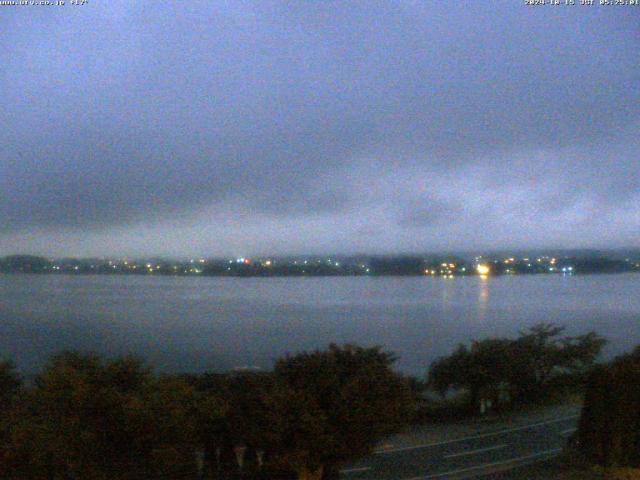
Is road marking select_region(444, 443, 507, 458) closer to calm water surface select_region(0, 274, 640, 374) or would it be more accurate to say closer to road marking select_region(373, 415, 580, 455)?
road marking select_region(373, 415, 580, 455)

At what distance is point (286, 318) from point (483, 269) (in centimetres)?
3409

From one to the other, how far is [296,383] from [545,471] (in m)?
4.27

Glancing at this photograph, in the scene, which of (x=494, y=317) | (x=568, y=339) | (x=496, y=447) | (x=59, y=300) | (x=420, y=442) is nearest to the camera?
(x=496, y=447)

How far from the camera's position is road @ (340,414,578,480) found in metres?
12.5

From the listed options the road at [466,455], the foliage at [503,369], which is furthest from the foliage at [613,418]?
the foliage at [503,369]

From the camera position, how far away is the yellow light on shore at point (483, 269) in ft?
284

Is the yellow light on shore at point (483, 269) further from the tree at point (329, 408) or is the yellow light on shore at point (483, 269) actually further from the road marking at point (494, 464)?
the tree at point (329, 408)

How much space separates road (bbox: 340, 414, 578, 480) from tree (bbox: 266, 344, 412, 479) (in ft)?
8.67

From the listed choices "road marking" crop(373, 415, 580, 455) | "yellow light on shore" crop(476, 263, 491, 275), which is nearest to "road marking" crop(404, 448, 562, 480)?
"road marking" crop(373, 415, 580, 455)

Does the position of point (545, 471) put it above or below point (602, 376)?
below

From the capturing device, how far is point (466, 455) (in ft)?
46.7

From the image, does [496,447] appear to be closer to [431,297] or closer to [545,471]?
[545,471]

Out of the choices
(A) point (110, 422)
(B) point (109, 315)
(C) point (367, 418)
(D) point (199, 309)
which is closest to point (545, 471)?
(C) point (367, 418)

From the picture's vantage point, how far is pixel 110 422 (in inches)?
357
